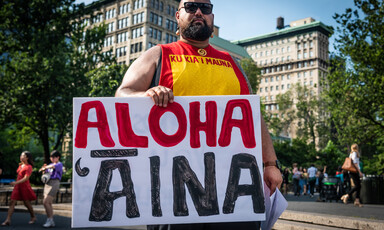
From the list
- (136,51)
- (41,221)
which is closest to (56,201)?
(41,221)

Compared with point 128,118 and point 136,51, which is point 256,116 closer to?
point 128,118

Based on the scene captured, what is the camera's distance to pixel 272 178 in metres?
2.42

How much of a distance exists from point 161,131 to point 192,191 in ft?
1.21

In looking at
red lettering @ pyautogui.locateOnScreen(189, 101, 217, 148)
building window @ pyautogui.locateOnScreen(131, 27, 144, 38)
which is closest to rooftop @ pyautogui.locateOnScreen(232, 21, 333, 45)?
building window @ pyautogui.locateOnScreen(131, 27, 144, 38)

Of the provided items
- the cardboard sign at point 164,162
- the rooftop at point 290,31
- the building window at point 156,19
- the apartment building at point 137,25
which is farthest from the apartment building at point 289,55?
the cardboard sign at point 164,162

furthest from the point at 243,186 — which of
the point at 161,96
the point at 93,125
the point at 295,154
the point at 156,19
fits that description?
the point at 156,19

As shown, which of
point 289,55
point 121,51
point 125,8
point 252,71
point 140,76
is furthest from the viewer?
point 289,55

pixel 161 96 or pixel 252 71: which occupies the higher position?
pixel 252 71

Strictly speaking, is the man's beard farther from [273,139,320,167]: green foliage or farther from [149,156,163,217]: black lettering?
[273,139,320,167]: green foliage

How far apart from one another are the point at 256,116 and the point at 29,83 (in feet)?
60.3

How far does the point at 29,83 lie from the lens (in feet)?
61.2

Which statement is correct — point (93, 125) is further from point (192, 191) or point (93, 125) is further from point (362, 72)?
point (362, 72)

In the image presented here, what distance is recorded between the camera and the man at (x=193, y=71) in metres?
2.38

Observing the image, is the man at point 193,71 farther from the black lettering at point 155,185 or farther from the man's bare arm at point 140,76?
the black lettering at point 155,185
